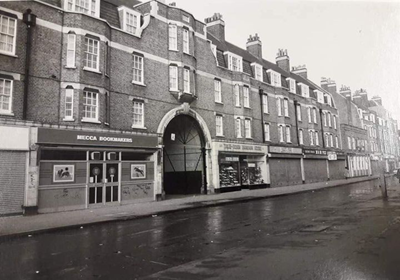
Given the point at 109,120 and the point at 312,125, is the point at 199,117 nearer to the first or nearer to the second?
the point at 109,120

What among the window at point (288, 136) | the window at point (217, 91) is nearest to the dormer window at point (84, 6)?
the window at point (217, 91)

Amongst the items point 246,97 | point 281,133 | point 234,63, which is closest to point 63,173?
point 246,97

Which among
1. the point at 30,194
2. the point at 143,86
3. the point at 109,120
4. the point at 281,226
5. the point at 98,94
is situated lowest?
the point at 281,226

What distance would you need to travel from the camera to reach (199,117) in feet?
67.0

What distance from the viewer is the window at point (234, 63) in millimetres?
24344

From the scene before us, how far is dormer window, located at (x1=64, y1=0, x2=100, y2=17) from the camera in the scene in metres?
14.2

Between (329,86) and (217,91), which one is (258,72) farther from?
(329,86)

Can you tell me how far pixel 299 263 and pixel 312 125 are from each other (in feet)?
107

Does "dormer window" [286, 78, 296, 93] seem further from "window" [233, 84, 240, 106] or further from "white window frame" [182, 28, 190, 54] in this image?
"white window frame" [182, 28, 190, 54]

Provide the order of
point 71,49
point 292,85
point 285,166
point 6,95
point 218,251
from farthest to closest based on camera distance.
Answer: point 292,85 → point 285,166 → point 71,49 → point 6,95 → point 218,251

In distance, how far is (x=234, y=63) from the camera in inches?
976

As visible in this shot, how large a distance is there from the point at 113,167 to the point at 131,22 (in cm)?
843

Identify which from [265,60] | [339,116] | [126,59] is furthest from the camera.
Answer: [339,116]

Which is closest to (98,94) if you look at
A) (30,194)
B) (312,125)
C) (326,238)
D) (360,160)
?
(30,194)
